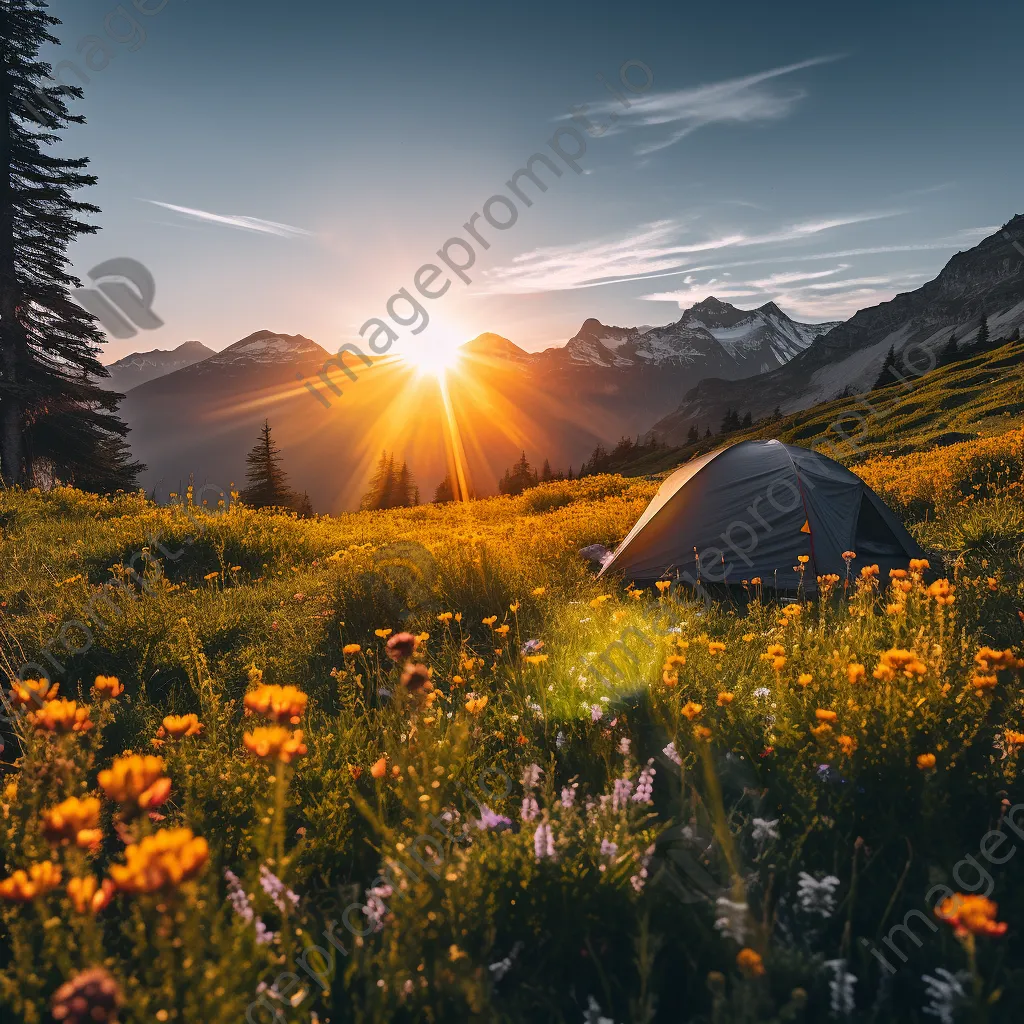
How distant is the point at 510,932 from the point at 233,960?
104 cm

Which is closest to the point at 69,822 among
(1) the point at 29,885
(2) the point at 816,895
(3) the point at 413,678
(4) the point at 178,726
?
(1) the point at 29,885

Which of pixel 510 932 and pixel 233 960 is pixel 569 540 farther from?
pixel 233 960

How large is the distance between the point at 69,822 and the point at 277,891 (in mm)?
732

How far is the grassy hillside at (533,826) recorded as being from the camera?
5.85 ft

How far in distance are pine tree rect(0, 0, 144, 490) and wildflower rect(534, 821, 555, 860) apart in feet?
67.6

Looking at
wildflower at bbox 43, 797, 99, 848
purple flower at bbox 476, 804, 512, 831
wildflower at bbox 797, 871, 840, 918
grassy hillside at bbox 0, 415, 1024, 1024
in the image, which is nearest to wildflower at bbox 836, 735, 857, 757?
grassy hillside at bbox 0, 415, 1024, 1024

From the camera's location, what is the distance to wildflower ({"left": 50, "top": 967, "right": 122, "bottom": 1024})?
1.22 m

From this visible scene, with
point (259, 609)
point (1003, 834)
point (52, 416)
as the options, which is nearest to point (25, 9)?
point (52, 416)

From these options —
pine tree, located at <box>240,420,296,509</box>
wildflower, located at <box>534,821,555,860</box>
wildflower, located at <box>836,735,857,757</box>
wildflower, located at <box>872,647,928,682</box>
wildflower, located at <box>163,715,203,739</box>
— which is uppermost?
pine tree, located at <box>240,420,296,509</box>

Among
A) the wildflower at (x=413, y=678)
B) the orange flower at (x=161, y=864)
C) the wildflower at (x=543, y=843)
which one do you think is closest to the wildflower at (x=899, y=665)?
the wildflower at (x=543, y=843)

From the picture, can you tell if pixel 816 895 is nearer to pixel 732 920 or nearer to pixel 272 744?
pixel 732 920

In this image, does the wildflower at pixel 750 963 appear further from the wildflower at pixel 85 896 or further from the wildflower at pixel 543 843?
the wildflower at pixel 85 896

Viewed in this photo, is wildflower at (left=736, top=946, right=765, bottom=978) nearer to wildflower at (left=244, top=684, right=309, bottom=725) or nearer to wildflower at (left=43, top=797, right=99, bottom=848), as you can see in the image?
wildflower at (left=244, top=684, right=309, bottom=725)

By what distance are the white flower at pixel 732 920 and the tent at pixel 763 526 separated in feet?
17.6
